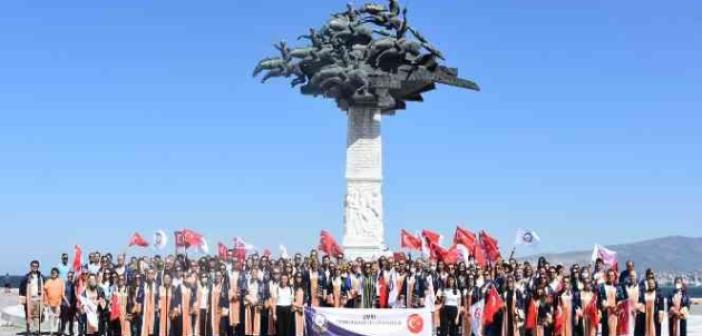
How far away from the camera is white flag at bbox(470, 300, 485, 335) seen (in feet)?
53.9

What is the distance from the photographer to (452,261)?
21094 mm

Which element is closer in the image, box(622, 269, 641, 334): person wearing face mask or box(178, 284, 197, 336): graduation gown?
box(622, 269, 641, 334): person wearing face mask

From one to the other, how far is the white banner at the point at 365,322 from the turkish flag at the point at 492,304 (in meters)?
1.56

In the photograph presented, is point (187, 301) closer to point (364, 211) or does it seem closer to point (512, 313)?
point (512, 313)

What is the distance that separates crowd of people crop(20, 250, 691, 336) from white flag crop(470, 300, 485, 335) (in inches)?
1.0

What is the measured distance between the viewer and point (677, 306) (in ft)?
53.7

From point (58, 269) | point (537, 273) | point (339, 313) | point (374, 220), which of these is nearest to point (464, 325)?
point (537, 273)

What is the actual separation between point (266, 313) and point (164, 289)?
1.78 m

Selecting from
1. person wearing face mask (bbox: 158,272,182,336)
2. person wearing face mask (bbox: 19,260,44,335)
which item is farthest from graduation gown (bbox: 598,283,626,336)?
person wearing face mask (bbox: 19,260,44,335)

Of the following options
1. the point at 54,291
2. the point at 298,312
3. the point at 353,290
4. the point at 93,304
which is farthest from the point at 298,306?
the point at 54,291

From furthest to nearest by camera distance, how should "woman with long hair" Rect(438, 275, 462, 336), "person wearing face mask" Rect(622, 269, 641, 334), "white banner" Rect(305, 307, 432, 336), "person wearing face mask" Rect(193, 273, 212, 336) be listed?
"woman with long hair" Rect(438, 275, 462, 336)
"person wearing face mask" Rect(193, 273, 212, 336)
"person wearing face mask" Rect(622, 269, 641, 334)
"white banner" Rect(305, 307, 432, 336)

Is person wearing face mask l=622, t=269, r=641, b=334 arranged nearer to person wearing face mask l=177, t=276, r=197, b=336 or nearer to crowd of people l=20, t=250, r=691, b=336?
crowd of people l=20, t=250, r=691, b=336

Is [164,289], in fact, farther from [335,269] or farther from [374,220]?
[374,220]

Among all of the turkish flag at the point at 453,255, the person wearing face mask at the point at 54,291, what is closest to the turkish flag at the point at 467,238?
the turkish flag at the point at 453,255
